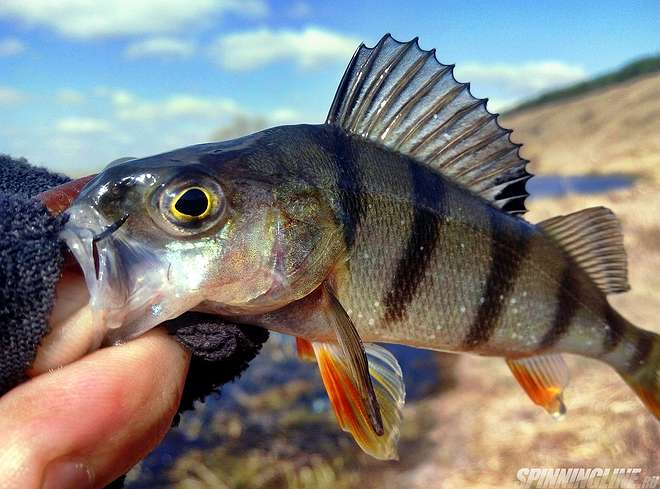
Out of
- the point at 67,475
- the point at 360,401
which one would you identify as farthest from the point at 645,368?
the point at 67,475

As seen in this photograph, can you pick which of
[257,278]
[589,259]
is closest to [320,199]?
[257,278]

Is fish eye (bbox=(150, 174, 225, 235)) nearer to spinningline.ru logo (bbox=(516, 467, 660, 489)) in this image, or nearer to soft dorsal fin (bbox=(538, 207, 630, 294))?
soft dorsal fin (bbox=(538, 207, 630, 294))

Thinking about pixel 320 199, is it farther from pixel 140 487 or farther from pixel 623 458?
pixel 140 487

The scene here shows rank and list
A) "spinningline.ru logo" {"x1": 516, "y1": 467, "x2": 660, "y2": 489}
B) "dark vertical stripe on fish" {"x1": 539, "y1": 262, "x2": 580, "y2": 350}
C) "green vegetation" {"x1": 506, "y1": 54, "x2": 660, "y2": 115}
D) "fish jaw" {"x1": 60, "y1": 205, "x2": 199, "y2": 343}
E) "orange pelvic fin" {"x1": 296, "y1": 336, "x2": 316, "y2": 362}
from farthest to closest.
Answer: "green vegetation" {"x1": 506, "y1": 54, "x2": 660, "y2": 115}
"spinningline.ru logo" {"x1": 516, "y1": 467, "x2": 660, "y2": 489}
"dark vertical stripe on fish" {"x1": 539, "y1": 262, "x2": 580, "y2": 350}
"orange pelvic fin" {"x1": 296, "y1": 336, "x2": 316, "y2": 362}
"fish jaw" {"x1": 60, "y1": 205, "x2": 199, "y2": 343}

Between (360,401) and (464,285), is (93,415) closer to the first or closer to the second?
(360,401)

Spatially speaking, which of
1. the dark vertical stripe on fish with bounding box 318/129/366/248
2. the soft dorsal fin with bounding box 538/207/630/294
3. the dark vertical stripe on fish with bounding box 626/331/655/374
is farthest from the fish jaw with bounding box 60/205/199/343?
the dark vertical stripe on fish with bounding box 626/331/655/374

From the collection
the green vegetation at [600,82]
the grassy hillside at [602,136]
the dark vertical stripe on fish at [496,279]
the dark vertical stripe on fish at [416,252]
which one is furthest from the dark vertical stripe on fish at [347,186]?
the green vegetation at [600,82]
